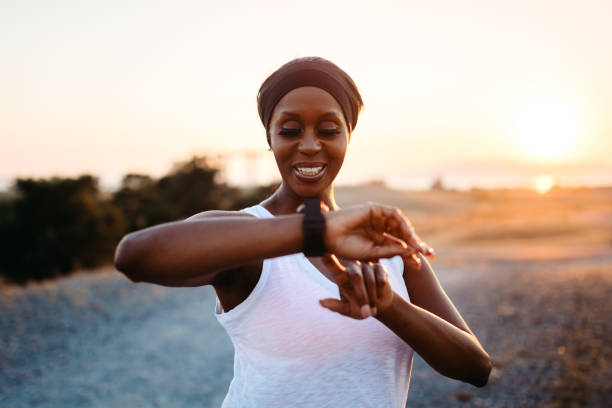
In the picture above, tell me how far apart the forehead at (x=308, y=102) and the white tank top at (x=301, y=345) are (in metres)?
0.66

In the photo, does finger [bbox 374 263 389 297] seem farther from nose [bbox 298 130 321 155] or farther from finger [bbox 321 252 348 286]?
nose [bbox 298 130 321 155]

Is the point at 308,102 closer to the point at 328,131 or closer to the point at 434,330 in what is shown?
the point at 328,131

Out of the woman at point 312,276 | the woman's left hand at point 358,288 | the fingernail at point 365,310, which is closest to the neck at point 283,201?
A: the woman at point 312,276

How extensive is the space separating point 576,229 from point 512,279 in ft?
70.7

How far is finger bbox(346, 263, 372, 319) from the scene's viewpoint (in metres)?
1.43

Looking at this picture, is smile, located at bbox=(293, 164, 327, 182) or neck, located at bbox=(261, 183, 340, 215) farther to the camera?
neck, located at bbox=(261, 183, 340, 215)

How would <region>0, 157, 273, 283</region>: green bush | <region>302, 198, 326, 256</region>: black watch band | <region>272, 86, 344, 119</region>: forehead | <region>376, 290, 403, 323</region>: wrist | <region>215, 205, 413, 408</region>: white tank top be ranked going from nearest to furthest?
<region>302, 198, 326, 256</region>: black watch band < <region>376, 290, 403, 323</region>: wrist < <region>215, 205, 413, 408</region>: white tank top < <region>272, 86, 344, 119</region>: forehead < <region>0, 157, 273, 283</region>: green bush

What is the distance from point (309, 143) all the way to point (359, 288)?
774 mm

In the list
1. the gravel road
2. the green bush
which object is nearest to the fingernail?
the gravel road

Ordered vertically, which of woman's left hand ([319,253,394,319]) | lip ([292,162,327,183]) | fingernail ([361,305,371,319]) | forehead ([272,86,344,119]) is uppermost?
forehead ([272,86,344,119])

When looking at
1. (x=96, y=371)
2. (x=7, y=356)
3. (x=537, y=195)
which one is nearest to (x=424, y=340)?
(x=96, y=371)

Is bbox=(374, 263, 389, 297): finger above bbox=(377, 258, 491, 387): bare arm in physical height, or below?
above

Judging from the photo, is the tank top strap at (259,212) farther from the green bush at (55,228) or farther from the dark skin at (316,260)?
the green bush at (55,228)

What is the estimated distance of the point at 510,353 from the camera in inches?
271
